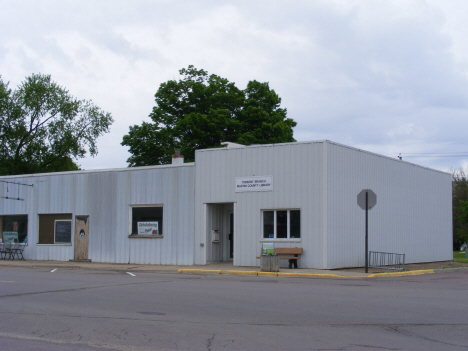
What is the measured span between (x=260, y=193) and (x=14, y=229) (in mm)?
14984

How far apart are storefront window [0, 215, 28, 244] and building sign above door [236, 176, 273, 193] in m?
13.0

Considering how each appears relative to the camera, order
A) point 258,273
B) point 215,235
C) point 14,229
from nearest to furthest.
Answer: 1. point 258,273
2. point 215,235
3. point 14,229

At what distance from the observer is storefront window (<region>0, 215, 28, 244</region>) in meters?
30.4

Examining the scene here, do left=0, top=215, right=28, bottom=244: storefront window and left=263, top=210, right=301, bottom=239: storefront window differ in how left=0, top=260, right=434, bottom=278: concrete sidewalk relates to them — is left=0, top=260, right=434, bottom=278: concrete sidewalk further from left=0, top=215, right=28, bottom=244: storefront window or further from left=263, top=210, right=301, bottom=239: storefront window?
left=0, top=215, right=28, bottom=244: storefront window

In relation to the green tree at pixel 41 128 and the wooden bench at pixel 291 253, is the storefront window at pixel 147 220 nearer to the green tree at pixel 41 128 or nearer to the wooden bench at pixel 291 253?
the wooden bench at pixel 291 253

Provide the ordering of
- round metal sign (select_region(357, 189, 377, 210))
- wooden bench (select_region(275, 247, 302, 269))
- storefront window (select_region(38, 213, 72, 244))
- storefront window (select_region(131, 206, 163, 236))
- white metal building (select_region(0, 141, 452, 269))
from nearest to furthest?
round metal sign (select_region(357, 189, 377, 210)), wooden bench (select_region(275, 247, 302, 269)), white metal building (select_region(0, 141, 452, 269)), storefront window (select_region(131, 206, 163, 236)), storefront window (select_region(38, 213, 72, 244))

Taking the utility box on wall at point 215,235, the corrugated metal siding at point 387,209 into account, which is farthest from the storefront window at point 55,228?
the corrugated metal siding at point 387,209

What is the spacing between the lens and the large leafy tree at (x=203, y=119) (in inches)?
1831

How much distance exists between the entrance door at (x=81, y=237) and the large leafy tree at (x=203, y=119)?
19.0 meters

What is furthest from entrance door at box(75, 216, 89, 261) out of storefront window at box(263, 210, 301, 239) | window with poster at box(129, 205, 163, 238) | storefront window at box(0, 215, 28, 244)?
storefront window at box(263, 210, 301, 239)

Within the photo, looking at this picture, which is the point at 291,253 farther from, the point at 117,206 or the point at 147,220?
the point at 117,206

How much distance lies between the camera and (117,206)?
27203mm

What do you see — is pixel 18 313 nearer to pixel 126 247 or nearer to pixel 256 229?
pixel 256 229

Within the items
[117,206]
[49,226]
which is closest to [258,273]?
[117,206]
